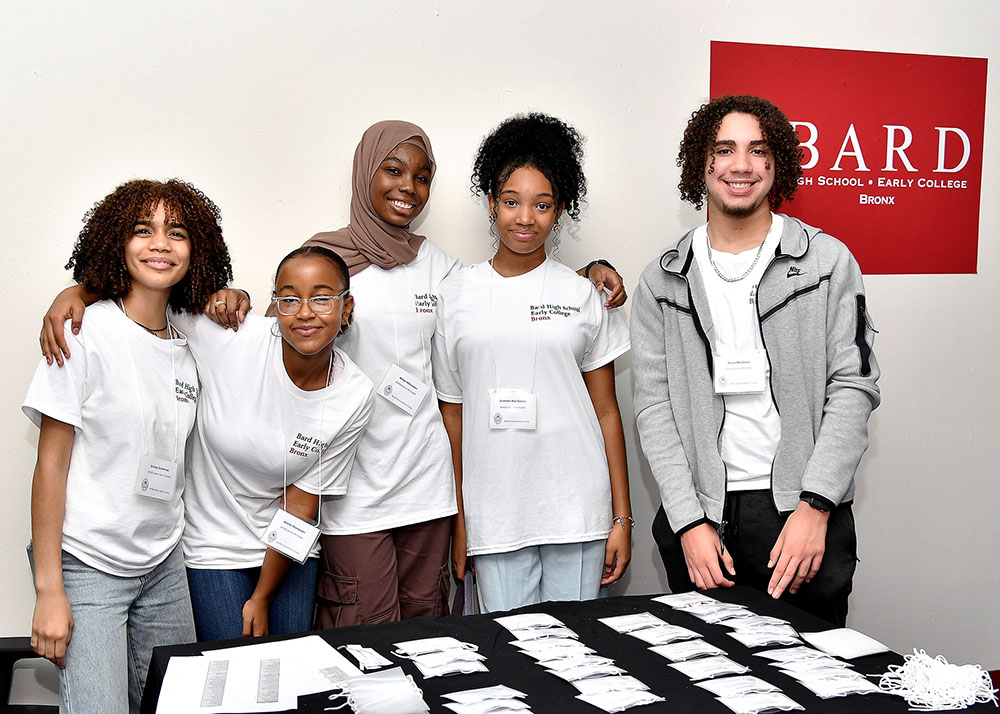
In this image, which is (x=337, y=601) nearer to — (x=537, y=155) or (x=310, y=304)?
(x=310, y=304)

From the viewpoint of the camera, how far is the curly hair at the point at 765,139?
2.20 metres

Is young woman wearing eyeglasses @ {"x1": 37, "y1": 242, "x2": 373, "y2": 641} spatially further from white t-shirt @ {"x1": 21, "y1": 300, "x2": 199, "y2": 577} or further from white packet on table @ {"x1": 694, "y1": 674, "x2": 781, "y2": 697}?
white packet on table @ {"x1": 694, "y1": 674, "x2": 781, "y2": 697}

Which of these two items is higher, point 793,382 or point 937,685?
point 793,382

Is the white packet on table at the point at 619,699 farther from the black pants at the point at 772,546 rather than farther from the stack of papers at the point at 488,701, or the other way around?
the black pants at the point at 772,546

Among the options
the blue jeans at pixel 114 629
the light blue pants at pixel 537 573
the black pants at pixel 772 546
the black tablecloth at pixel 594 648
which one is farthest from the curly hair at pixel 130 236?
the black pants at pixel 772 546

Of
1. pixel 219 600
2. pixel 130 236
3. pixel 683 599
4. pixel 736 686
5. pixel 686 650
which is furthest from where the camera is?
pixel 219 600

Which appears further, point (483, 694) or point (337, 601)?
point (337, 601)

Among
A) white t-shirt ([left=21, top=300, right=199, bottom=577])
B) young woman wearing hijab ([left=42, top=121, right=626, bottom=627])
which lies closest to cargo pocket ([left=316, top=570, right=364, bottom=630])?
young woman wearing hijab ([left=42, top=121, right=626, bottom=627])

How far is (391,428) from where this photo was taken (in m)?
2.39

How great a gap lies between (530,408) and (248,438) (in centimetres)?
74

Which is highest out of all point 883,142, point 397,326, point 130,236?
point 883,142

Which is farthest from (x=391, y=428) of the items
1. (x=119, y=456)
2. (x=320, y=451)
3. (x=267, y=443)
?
(x=119, y=456)

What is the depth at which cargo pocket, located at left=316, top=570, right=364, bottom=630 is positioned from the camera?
2.32 m

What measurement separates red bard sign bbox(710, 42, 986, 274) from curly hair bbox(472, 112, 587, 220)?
2.73ft
